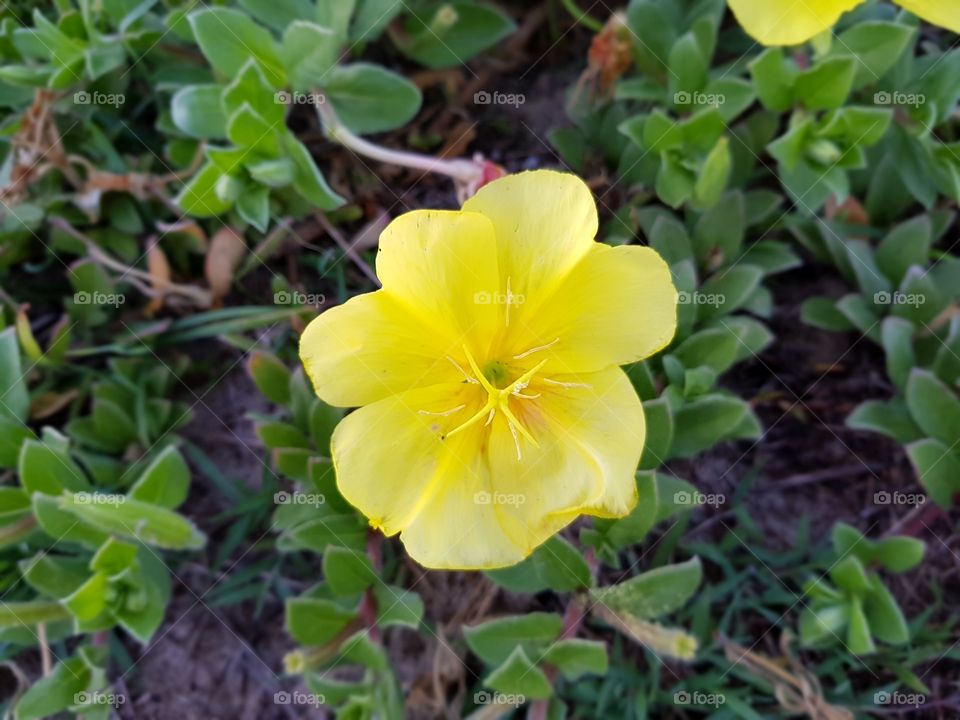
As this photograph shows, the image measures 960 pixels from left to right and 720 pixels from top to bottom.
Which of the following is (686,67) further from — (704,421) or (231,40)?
(231,40)

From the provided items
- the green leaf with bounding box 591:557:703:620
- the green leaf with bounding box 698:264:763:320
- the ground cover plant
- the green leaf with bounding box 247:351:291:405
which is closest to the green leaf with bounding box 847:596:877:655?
the ground cover plant

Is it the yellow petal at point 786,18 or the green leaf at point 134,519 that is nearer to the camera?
the yellow petal at point 786,18

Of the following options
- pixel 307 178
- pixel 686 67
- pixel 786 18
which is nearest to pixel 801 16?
pixel 786 18

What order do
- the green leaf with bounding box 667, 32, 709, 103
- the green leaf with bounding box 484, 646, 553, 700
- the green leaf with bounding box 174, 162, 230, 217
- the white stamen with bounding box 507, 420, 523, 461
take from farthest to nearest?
the green leaf with bounding box 667, 32, 709, 103 < the green leaf with bounding box 174, 162, 230, 217 < the green leaf with bounding box 484, 646, 553, 700 < the white stamen with bounding box 507, 420, 523, 461

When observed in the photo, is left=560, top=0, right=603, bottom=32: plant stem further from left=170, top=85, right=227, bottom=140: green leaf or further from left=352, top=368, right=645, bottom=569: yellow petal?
left=352, top=368, right=645, bottom=569: yellow petal

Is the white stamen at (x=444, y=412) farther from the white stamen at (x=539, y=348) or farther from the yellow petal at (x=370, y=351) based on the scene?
the white stamen at (x=539, y=348)

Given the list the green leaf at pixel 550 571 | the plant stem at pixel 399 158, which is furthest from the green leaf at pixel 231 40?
the green leaf at pixel 550 571
